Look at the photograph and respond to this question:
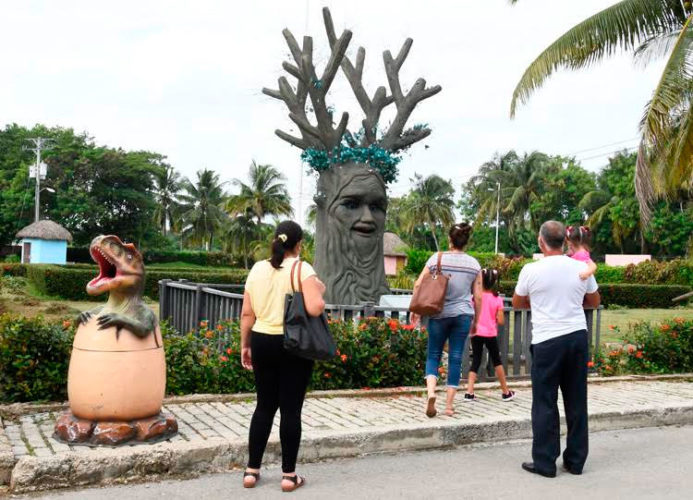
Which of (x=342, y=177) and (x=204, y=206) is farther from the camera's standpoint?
(x=204, y=206)

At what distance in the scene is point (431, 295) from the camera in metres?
6.00

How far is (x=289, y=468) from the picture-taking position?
14.5 feet

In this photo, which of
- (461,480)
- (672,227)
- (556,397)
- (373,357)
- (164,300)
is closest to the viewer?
(461,480)

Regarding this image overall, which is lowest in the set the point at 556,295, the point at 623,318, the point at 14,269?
the point at 623,318

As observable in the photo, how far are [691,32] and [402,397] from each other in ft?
29.9

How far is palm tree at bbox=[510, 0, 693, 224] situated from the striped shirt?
22.3 ft

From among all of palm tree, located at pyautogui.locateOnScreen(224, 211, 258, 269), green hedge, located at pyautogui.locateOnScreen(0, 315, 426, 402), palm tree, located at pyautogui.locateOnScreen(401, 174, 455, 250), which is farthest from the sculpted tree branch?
palm tree, located at pyautogui.locateOnScreen(401, 174, 455, 250)

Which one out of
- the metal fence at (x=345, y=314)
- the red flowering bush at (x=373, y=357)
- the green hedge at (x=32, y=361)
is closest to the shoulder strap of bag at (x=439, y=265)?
the red flowering bush at (x=373, y=357)

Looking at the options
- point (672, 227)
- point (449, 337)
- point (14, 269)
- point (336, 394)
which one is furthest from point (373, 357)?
point (672, 227)

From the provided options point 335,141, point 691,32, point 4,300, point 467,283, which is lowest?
point 4,300

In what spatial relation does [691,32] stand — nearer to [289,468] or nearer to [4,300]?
[289,468]

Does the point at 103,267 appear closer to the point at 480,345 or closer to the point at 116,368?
the point at 116,368

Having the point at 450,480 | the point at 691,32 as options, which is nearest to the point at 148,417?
the point at 450,480

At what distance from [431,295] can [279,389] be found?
2.05m
